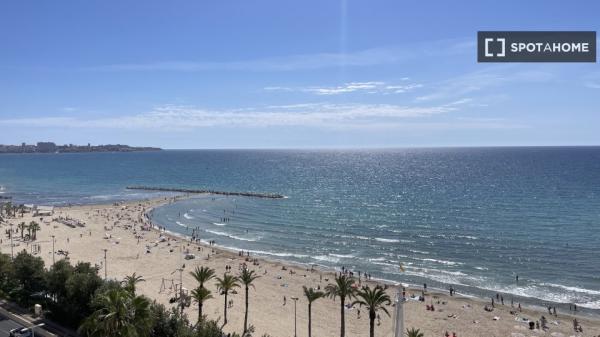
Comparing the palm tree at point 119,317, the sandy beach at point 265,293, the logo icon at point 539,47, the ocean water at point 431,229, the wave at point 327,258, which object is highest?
the logo icon at point 539,47

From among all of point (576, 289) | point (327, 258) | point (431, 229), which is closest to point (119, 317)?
point (327, 258)

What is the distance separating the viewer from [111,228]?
79.7m

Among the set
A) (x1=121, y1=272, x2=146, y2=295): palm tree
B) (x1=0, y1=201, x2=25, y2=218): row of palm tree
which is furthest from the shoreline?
(x1=0, y1=201, x2=25, y2=218): row of palm tree

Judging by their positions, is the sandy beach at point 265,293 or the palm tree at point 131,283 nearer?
the palm tree at point 131,283

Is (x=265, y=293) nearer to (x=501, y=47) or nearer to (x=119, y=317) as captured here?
(x=119, y=317)

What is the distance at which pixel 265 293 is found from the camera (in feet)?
156

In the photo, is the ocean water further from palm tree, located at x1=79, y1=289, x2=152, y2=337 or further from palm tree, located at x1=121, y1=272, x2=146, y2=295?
palm tree, located at x1=79, y1=289, x2=152, y2=337

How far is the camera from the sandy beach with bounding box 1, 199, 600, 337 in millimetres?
38725

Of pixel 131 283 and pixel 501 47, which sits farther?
pixel 131 283

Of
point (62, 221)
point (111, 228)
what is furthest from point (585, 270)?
point (62, 221)

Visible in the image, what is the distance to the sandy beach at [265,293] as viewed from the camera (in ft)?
127

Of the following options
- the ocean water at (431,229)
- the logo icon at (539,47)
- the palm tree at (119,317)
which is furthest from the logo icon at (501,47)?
the ocean water at (431,229)

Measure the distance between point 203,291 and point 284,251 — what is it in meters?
32.5

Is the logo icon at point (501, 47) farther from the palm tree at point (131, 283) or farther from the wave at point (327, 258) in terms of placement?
the wave at point (327, 258)
